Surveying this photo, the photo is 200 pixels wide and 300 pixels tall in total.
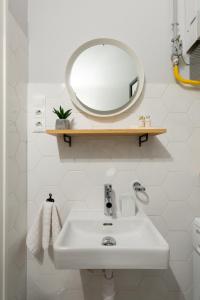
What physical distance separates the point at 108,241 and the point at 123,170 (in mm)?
435

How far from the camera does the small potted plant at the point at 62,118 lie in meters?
1.22

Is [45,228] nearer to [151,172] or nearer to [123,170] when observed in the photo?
[123,170]

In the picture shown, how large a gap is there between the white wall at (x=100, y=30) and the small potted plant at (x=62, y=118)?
222mm

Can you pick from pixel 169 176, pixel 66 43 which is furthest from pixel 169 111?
pixel 66 43

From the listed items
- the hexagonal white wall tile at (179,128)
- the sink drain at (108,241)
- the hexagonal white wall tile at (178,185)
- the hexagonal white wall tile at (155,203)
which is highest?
the hexagonal white wall tile at (179,128)

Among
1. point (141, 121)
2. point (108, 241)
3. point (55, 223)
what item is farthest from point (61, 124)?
point (108, 241)

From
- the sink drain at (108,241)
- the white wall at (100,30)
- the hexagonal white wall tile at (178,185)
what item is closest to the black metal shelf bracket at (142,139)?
the hexagonal white wall tile at (178,185)

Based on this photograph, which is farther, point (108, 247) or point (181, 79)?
point (181, 79)

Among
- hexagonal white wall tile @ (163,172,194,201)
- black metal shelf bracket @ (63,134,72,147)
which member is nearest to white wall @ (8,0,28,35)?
black metal shelf bracket @ (63,134,72,147)

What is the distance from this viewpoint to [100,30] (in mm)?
1328

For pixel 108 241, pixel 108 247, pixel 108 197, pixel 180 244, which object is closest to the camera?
pixel 108 247

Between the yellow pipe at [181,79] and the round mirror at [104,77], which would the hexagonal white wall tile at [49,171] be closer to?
the round mirror at [104,77]

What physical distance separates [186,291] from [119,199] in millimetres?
733

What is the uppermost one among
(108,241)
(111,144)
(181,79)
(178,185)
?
(181,79)
